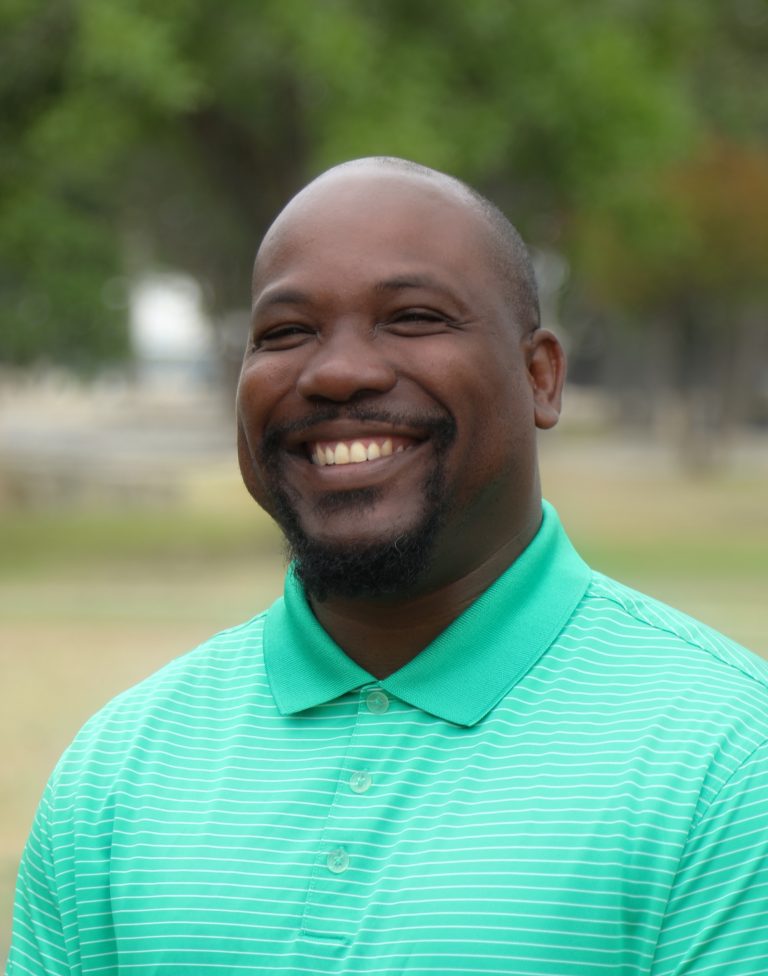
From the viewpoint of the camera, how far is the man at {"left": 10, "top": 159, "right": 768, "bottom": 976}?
71.9 inches

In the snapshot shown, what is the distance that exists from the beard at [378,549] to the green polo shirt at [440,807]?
0.10 metres

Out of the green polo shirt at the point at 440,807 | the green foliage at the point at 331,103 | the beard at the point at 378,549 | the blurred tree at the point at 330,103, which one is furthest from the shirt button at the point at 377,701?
the green foliage at the point at 331,103

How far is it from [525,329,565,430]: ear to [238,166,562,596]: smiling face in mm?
79

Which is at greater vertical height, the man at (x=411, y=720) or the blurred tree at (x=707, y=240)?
the blurred tree at (x=707, y=240)

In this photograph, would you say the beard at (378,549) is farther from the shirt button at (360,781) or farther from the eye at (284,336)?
the shirt button at (360,781)

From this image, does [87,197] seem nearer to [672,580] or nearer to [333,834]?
[672,580]

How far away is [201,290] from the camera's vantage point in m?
38.7

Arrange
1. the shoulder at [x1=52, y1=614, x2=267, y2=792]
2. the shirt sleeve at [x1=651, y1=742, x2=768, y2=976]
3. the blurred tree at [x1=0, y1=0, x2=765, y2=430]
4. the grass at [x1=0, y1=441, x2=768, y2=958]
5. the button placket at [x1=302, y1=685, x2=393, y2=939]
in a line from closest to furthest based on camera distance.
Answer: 1. the shirt sleeve at [x1=651, y1=742, x2=768, y2=976]
2. the button placket at [x1=302, y1=685, x2=393, y2=939]
3. the shoulder at [x1=52, y1=614, x2=267, y2=792]
4. the grass at [x1=0, y1=441, x2=768, y2=958]
5. the blurred tree at [x1=0, y1=0, x2=765, y2=430]

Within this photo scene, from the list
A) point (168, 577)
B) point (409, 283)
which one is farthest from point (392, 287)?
point (168, 577)

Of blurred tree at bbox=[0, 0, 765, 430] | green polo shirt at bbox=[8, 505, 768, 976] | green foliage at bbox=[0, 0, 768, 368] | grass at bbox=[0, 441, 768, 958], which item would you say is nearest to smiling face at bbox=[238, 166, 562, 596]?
green polo shirt at bbox=[8, 505, 768, 976]

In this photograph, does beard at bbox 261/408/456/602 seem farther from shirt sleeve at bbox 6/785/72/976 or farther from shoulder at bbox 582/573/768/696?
shirt sleeve at bbox 6/785/72/976

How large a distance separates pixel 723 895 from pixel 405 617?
0.53 m

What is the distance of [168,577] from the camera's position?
1789cm

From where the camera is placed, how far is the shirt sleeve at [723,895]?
5.86 ft
